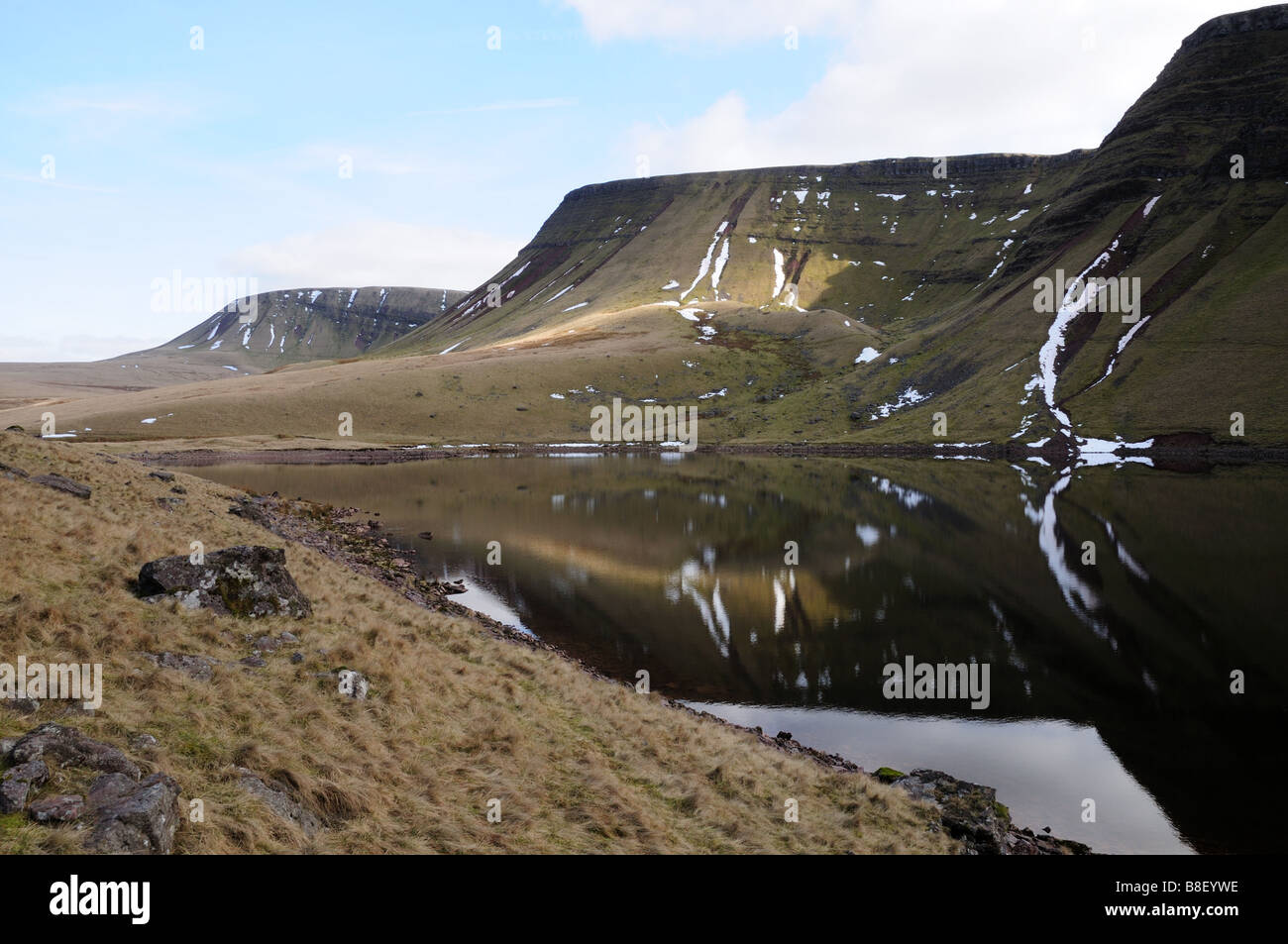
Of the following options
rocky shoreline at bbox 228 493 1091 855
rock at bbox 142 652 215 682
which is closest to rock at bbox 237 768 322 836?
rock at bbox 142 652 215 682

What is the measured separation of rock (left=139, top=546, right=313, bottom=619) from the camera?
14.7 meters

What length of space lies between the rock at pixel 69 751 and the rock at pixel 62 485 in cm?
1617

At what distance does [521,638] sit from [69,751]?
17.9 metres

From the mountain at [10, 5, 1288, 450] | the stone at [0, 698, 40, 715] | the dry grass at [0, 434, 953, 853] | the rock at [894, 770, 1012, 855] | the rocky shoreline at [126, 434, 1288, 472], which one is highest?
the mountain at [10, 5, 1288, 450]

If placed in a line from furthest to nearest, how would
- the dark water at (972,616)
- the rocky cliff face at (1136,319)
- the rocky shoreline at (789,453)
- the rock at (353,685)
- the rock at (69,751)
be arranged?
the rocky cliff face at (1136,319)
the rocky shoreline at (789,453)
the dark water at (972,616)
the rock at (353,685)
the rock at (69,751)

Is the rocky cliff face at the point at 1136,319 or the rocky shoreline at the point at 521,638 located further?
the rocky cliff face at the point at 1136,319

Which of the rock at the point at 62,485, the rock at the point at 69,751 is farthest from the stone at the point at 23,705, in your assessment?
the rock at the point at 62,485

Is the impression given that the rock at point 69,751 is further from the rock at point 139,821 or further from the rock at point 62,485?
the rock at point 62,485

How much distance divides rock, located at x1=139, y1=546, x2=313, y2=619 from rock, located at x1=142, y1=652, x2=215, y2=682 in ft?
8.27

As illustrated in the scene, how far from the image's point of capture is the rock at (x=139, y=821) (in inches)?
278

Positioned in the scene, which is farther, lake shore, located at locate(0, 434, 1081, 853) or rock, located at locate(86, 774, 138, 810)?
lake shore, located at locate(0, 434, 1081, 853)

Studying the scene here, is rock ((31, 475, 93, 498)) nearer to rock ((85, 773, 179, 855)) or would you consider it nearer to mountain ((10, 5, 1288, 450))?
rock ((85, 773, 179, 855))

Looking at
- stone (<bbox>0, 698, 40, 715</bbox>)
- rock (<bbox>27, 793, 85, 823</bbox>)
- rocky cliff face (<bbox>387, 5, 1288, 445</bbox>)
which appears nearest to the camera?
rock (<bbox>27, 793, 85, 823</bbox>)

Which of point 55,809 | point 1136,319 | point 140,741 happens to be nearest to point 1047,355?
point 1136,319
